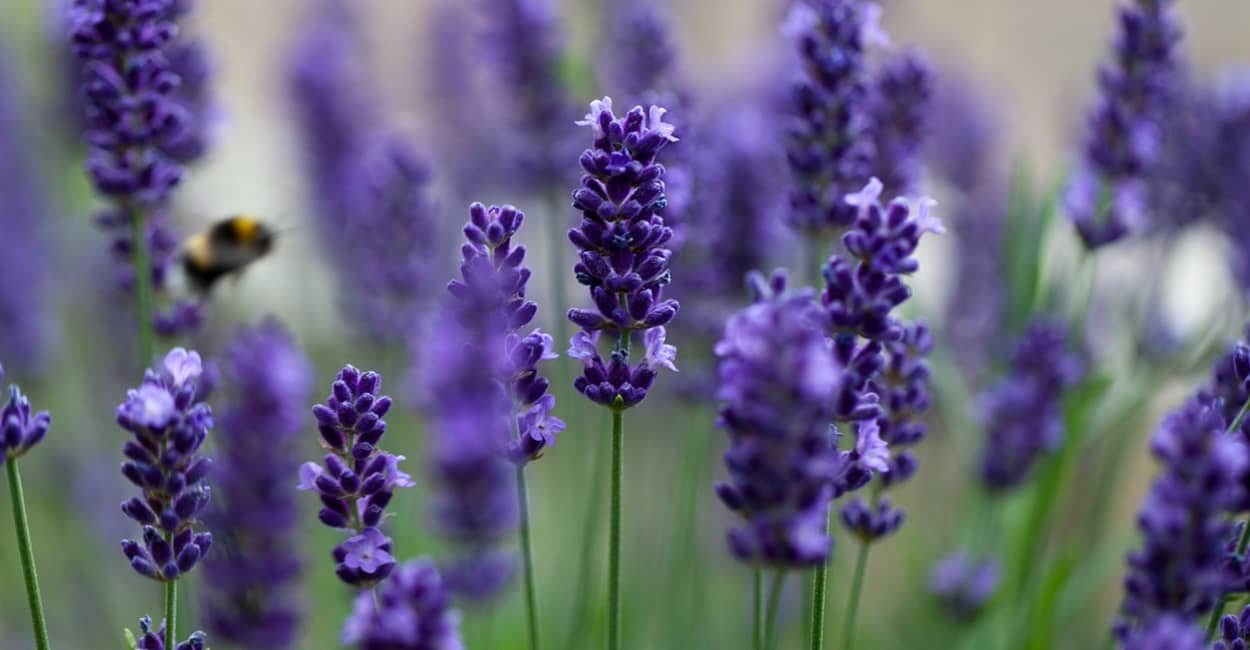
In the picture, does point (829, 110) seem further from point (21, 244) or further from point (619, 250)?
point (21, 244)

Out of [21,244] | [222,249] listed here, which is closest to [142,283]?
[222,249]

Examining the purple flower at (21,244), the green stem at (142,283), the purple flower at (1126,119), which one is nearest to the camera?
the green stem at (142,283)

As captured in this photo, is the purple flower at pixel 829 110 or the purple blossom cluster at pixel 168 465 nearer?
the purple blossom cluster at pixel 168 465

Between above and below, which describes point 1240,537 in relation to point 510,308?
below

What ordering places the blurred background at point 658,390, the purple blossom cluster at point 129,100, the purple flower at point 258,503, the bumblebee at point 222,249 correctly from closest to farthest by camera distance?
the purple flower at point 258,503, the purple blossom cluster at point 129,100, the bumblebee at point 222,249, the blurred background at point 658,390

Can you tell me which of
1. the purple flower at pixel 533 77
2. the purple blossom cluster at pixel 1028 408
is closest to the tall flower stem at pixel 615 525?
the purple blossom cluster at pixel 1028 408

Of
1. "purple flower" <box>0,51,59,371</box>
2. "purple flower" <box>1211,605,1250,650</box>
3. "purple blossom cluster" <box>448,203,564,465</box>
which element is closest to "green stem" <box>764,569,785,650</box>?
"purple blossom cluster" <box>448,203,564,465</box>

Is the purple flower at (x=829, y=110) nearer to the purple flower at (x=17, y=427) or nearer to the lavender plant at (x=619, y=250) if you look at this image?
the lavender plant at (x=619, y=250)

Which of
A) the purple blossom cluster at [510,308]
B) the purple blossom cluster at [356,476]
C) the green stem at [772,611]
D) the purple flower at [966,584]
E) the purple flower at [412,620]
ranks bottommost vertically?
the purple flower at [966,584]
